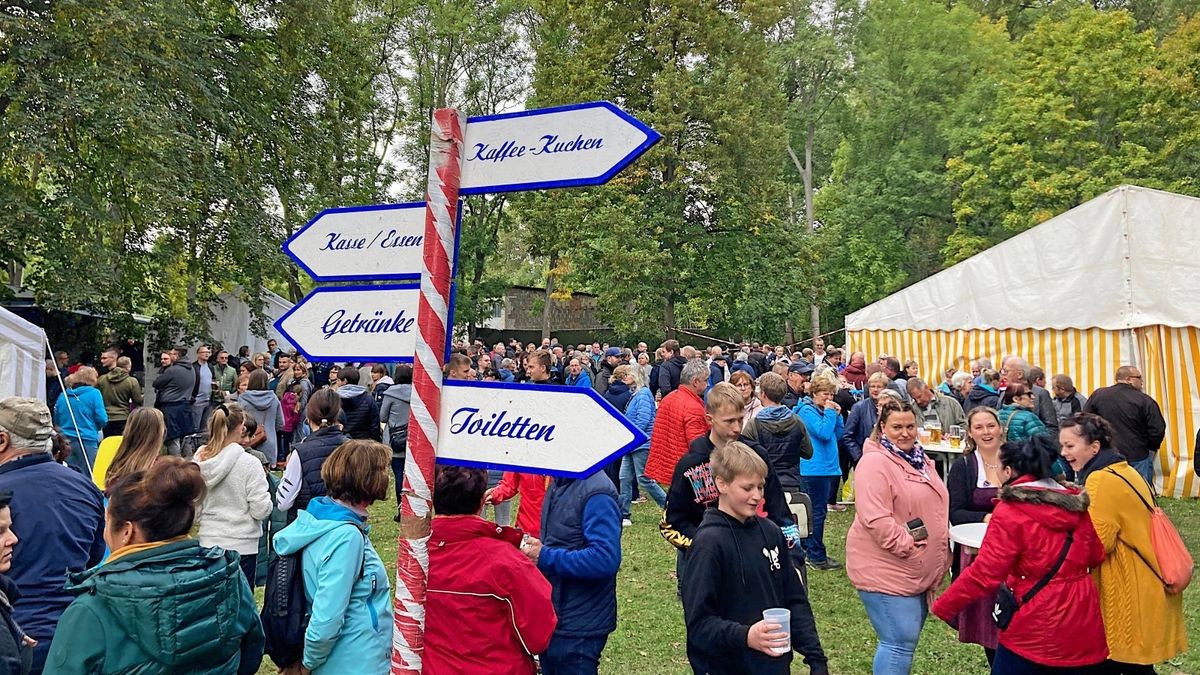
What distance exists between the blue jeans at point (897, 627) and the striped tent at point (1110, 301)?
8670 millimetres

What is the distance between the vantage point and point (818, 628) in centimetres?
598

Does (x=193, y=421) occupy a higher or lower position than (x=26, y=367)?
lower

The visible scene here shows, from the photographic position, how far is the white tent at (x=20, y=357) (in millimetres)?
8445

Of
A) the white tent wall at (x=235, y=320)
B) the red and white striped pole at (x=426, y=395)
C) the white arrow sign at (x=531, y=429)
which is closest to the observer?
the white arrow sign at (x=531, y=429)

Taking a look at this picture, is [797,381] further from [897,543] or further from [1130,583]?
[1130,583]

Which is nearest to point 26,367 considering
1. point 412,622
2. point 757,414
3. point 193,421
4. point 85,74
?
point 193,421

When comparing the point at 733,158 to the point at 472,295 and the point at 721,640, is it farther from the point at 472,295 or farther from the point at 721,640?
the point at 721,640

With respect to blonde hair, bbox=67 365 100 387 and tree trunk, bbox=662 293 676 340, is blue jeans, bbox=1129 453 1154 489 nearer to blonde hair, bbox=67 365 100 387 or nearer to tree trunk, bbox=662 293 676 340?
blonde hair, bbox=67 365 100 387

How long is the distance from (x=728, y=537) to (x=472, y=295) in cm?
2956

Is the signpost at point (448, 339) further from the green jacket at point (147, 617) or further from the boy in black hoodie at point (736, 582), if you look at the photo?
the boy in black hoodie at point (736, 582)

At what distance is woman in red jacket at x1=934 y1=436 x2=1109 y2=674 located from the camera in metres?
3.44

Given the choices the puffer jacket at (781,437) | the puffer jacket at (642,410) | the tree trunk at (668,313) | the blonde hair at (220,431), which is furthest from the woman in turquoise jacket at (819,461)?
the tree trunk at (668,313)

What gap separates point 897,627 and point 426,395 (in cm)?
276

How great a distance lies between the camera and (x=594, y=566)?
3418 mm
